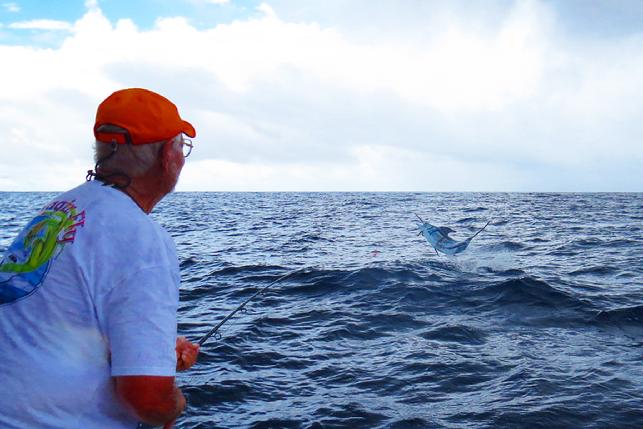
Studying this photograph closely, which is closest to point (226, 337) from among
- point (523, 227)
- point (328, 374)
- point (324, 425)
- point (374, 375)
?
point (328, 374)

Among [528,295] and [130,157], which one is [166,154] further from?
[528,295]

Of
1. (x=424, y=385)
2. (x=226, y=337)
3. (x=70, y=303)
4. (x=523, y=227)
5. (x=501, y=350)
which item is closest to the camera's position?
(x=70, y=303)

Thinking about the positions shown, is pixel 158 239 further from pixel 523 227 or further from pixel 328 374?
pixel 523 227

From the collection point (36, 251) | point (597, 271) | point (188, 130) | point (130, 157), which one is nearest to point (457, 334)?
point (188, 130)

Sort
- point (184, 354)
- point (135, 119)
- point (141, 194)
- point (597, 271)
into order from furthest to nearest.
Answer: point (597, 271), point (184, 354), point (141, 194), point (135, 119)

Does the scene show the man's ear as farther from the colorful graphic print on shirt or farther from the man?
the colorful graphic print on shirt

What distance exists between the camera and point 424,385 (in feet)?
19.4

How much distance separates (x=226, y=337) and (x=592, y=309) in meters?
6.43

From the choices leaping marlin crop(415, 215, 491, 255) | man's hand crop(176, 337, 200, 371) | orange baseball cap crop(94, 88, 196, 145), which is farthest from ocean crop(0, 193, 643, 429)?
orange baseball cap crop(94, 88, 196, 145)

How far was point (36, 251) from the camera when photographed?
182cm

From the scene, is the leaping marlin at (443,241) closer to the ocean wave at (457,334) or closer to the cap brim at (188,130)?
the ocean wave at (457,334)

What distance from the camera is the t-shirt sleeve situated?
1.71 m

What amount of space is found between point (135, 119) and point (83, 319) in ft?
2.48

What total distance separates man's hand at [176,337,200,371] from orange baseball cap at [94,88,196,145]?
1171mm
